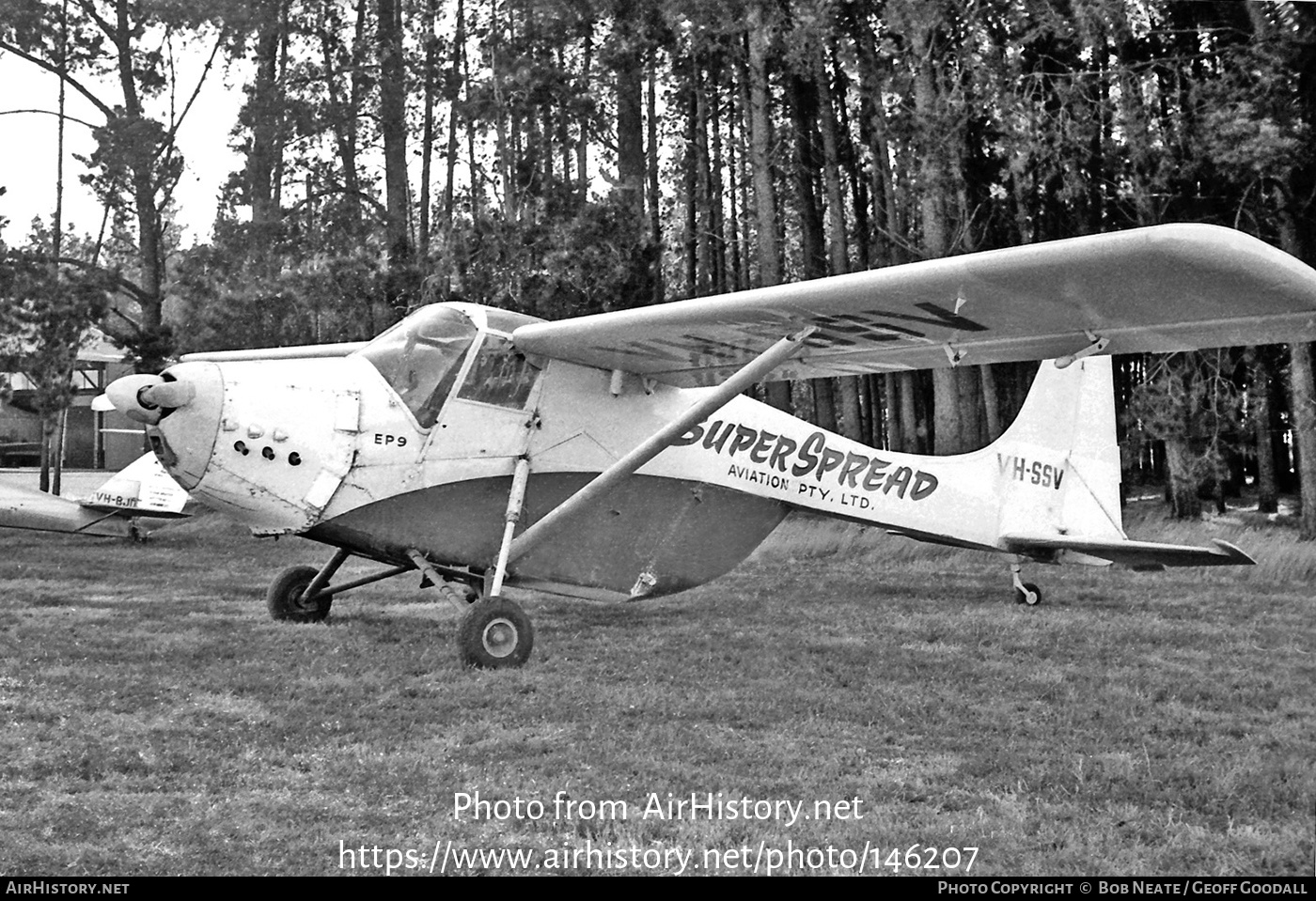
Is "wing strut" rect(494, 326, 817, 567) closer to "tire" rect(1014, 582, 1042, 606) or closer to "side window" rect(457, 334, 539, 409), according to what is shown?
"side window" rect(457, 334, 539, 409)

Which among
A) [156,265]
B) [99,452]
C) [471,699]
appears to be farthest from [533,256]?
[471,699]

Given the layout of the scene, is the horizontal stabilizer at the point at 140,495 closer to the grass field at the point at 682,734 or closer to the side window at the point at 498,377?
the grass field at the point at 682,734

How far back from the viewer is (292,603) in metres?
8.65

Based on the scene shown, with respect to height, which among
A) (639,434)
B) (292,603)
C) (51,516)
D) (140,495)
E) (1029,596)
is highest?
(639,434)

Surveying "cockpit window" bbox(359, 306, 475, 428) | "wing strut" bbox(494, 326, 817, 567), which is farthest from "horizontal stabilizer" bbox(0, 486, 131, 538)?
"wing strut" bbox(494, 326, 817, 567)

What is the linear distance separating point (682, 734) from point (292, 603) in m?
4.69

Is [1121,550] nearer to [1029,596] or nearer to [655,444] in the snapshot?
[1029,596]

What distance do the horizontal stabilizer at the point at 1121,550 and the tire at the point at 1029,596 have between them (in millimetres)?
286

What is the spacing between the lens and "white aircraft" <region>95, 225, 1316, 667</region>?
5547 mm

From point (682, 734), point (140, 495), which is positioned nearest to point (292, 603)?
point (682, 734)

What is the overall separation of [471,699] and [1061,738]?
301cm

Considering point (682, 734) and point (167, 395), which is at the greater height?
point (167, 395)

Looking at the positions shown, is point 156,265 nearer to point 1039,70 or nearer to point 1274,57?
point 1039,70

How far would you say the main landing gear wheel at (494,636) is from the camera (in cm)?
661
